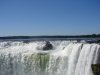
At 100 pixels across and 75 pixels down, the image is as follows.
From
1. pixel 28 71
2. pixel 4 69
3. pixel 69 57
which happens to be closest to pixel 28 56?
pixel 28 71

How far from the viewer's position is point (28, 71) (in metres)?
15.7

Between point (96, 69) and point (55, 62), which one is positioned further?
point (55, 62)

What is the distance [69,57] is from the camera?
46.6 feet

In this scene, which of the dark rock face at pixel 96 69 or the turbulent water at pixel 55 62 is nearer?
the dark rock face at pixel 96 69

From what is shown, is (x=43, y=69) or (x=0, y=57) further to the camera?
(x=0, y=57)

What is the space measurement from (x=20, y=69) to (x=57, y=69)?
3551mm

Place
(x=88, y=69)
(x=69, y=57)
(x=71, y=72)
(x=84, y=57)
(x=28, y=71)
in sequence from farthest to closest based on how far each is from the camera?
1. (x=28, y=71)
2. (x=69, y=57)
3. (x=71, y=72)
4. (x=84, y=57)
5. (x=88, y=69)

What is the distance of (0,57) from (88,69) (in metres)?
9.18

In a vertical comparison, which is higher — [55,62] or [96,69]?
[96,69]

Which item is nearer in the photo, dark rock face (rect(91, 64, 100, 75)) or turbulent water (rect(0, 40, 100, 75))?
dark rock face (rect(91, 64, 100, 75))

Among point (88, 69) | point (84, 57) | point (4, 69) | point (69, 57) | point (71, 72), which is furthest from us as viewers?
point (4, 69)

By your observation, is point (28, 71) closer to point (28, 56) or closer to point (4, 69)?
point (28, 56)

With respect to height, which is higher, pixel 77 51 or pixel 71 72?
pixel 77 51

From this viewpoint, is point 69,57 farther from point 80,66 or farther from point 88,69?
point 88,69
